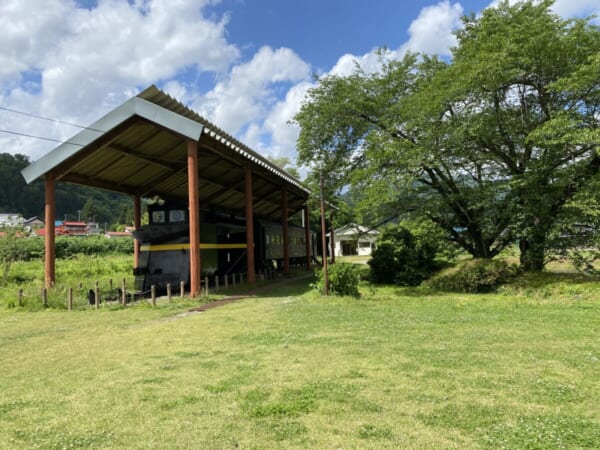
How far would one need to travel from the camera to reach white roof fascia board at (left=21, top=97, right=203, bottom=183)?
13.6 meters

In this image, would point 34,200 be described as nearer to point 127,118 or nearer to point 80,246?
point 80,246

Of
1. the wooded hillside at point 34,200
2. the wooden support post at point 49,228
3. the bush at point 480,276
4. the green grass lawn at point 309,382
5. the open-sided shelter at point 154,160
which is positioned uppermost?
the wooded hillside at point 34,200

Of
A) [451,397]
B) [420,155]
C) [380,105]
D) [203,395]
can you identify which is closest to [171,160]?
[380,105]

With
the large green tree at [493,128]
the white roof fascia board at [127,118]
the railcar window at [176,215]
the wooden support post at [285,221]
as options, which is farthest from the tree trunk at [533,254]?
the railcar window at [176,215]

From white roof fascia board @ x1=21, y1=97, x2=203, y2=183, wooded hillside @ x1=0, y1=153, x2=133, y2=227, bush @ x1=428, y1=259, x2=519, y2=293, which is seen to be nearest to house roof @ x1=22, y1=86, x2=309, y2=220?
white roof fascia board @ x1=21, y1=97, x2=203, y2=183

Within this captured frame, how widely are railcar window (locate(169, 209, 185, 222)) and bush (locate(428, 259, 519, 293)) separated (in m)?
11.0

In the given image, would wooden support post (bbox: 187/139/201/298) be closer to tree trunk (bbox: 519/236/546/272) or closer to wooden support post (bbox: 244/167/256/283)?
wooden support post (bbox: 244/167/256/283)

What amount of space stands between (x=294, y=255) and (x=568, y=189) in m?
18.3

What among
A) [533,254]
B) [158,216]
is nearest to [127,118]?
[158,216]

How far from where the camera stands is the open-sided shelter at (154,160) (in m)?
13.8

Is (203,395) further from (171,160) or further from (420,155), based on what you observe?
(171,160)

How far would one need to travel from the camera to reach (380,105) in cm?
1736

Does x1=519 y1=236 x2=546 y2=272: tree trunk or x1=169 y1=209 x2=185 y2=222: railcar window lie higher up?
x1=169 y1=209 x2=185 y2=222: railcar window

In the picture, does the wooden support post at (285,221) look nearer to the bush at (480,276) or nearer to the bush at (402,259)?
the bush at (402,259)
